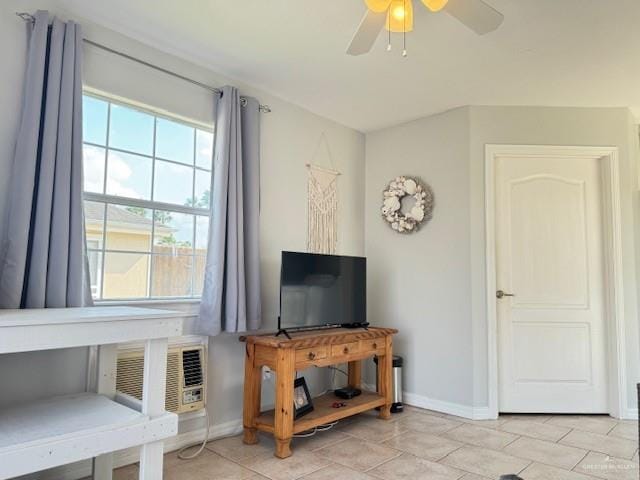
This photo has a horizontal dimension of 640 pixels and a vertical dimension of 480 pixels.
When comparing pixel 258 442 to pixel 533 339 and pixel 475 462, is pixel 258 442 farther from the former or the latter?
pixel 533 339

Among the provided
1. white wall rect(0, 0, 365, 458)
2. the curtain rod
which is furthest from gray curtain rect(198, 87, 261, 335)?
white wall rect(0, 0, 365, 458)

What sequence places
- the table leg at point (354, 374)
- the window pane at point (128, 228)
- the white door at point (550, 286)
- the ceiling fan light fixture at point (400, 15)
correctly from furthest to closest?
1. the table leg at point (354, 374)
2. the white door at point (550, 286)
3. the window pane at point (128, 228)
4. the ceiling fan light fixture at point (400, 15)

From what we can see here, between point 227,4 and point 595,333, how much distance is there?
11.9 feet

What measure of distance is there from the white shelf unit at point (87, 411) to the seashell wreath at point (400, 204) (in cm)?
247

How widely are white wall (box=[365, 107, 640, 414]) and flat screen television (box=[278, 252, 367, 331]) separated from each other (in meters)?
0.60

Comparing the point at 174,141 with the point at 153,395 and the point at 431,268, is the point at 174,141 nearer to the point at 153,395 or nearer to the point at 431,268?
the point at 153,395

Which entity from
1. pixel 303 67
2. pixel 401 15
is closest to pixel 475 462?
pixel 401 15

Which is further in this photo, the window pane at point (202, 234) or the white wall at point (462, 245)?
the white wall at point (462, 245)

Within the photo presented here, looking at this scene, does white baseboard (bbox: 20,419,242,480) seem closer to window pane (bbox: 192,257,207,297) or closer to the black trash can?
window pane (bbox: 192,257,207,297)

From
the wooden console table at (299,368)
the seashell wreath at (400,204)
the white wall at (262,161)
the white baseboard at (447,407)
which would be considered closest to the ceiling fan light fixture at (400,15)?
the white wall at (262,161)

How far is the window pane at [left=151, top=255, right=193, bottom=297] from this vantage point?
2.83 m

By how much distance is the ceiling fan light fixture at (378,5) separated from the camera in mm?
1895

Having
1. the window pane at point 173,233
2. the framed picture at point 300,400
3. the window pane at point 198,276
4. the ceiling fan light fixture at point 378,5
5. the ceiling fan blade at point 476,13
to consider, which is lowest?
the framed picture at point 300,400

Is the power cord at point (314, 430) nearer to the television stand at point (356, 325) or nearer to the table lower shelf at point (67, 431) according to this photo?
the television stand at point (356, 325)
